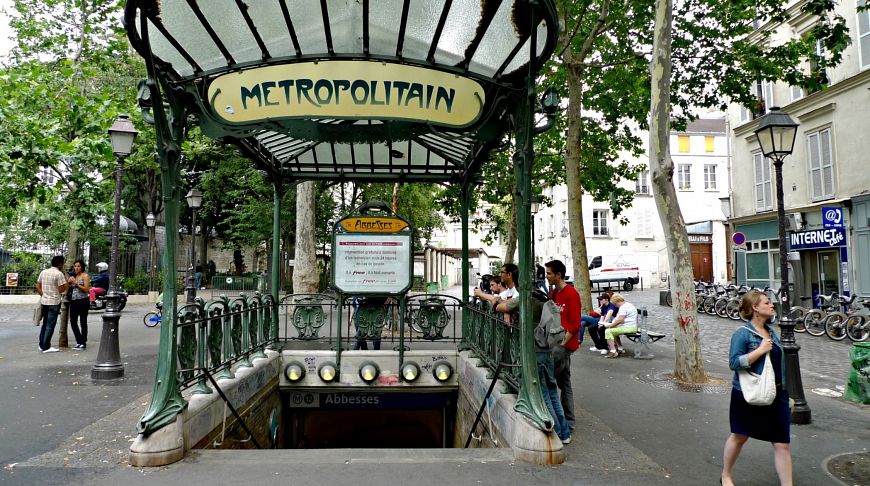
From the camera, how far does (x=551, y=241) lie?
4900 cm

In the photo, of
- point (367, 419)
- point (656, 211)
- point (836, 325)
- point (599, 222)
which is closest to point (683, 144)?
point (656, 211)

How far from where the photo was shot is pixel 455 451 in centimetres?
497

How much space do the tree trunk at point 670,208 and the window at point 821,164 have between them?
567 inches

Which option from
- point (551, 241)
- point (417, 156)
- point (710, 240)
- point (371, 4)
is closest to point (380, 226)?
point (417, 156)

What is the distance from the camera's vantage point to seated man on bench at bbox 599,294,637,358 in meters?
11.3

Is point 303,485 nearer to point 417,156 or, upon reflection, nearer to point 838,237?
point 417,156

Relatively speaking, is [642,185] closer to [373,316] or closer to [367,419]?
[367,419]

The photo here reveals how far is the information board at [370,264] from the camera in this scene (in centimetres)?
786

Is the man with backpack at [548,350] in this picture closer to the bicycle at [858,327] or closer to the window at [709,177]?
the bicycle at [858,327]

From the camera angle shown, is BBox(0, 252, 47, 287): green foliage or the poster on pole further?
BBox(0, 252, 47, 287): green foliage

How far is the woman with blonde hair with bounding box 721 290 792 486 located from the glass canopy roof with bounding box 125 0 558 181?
273cm

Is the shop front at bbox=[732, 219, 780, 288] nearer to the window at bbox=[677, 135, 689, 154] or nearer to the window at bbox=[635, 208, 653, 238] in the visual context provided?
the window at bbox=[635, 208, 653, 238]

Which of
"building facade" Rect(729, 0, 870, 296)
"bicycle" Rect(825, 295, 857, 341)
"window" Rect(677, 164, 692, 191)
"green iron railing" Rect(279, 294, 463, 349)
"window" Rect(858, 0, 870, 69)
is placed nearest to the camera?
"green iron railing" Rect(279, 294, 463, 349)

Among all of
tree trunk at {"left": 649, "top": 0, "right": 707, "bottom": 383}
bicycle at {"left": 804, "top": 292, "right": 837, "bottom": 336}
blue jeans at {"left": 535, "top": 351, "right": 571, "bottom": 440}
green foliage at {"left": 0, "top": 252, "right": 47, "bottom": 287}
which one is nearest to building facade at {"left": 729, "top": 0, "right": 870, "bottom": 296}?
bicycle at {"left": 804, "top": 292, "right": 837, "bottom": 336}
